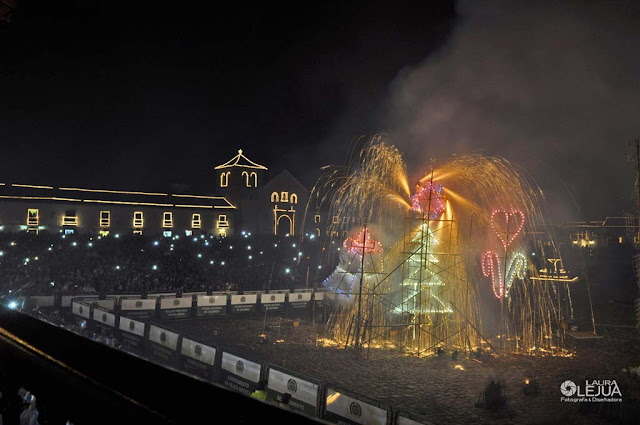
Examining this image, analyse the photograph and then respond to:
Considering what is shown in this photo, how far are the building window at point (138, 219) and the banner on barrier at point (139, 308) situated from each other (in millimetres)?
26252

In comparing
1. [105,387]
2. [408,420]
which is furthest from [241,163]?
[105,387]

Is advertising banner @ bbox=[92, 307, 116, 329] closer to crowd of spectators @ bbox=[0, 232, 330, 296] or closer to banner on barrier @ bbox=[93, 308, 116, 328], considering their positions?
banner on barrier @ bbox=[93, 308, 116, 328]

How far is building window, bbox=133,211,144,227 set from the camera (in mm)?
49713

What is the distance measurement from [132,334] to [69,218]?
32.7 meters

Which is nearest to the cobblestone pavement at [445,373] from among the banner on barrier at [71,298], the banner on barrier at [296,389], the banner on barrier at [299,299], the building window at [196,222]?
the banner on barrier at [296,389]

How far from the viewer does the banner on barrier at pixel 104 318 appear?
64.9 ft

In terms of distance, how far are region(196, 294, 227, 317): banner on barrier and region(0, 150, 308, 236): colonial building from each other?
62.0 feet

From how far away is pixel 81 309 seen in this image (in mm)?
21984

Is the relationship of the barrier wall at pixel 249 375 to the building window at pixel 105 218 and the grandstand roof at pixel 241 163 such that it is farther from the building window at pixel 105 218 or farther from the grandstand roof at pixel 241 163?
the grandstand roof at pixel 241 163

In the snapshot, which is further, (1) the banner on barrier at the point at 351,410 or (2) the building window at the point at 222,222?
(2) the building window at the point at 222,222

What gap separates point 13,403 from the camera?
2.10 metres

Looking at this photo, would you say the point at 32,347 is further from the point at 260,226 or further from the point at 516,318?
the point at 260,226

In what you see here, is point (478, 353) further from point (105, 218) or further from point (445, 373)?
point (105, 218)

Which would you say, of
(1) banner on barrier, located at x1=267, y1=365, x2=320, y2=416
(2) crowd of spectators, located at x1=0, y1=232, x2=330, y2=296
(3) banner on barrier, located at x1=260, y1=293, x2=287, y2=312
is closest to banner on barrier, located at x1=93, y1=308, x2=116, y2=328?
(2) crowd of spectators, located at x1=0, y1=232, x2=330, y2=296
